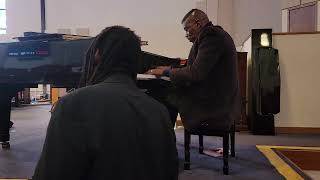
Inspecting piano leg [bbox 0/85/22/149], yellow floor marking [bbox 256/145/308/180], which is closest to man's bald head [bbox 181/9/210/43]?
yellow floor marking [bbox 256/145/308/180]

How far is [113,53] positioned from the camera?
1153 millimetres

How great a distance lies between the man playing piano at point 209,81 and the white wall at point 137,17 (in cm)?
525

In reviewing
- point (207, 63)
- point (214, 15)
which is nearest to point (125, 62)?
point (207, 63)

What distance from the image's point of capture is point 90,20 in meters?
8.63

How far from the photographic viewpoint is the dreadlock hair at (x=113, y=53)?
3.78 ft

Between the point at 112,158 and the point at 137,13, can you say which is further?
the point at 137,13

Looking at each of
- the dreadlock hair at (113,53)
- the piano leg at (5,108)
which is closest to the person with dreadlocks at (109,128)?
the dreadlock hair at (113,53)

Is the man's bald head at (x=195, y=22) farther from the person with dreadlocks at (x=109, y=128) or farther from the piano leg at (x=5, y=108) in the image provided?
the person with dreadlocks at (x=109, y=128)

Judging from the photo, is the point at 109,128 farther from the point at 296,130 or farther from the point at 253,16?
the point at 253,16

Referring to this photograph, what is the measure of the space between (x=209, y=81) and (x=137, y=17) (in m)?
5.84

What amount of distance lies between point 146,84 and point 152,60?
0.20 metres

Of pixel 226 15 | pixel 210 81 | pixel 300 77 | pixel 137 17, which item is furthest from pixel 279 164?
pixel 137 17

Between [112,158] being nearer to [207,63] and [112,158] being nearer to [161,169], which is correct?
[161,169]

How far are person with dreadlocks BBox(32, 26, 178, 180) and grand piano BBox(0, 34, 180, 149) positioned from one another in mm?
1598
